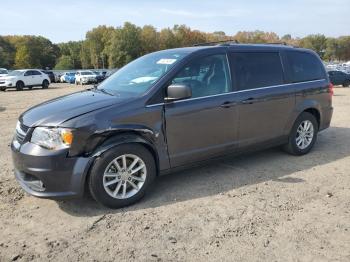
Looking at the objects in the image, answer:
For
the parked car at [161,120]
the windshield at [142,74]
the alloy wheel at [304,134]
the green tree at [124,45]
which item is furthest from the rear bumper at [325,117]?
the green tree at [124,45]

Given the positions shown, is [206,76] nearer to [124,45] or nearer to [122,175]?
[122,175]

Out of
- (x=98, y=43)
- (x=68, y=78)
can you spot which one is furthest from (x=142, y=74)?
(x=98, y=43)

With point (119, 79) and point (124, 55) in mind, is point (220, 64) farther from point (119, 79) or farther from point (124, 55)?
point (124, 55)

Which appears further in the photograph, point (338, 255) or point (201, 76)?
point (201, 76)

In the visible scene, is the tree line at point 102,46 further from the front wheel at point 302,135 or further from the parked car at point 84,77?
the front wheel at point 302,135

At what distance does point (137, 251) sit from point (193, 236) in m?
0.58

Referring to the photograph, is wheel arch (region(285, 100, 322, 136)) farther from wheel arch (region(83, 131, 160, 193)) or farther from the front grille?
the front grille

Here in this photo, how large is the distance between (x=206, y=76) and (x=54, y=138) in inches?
84.1

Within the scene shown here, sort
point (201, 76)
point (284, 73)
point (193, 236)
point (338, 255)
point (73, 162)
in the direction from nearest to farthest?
point (338, 255) → point (193, 236) → point (73, 162) → point (201, 76) → point (284, 73)

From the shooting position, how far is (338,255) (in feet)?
11.1

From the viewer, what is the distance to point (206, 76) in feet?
16.7

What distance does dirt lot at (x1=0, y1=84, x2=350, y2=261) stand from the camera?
11.4ft

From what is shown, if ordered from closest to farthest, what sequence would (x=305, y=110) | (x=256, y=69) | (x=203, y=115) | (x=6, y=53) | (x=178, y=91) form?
(x=178, y=91) < (x=203, y=115) < (x=256, y=69) < (x=305, y=110) < (x=6, y=53)

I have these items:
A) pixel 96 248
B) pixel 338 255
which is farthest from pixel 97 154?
pixel 338 255
